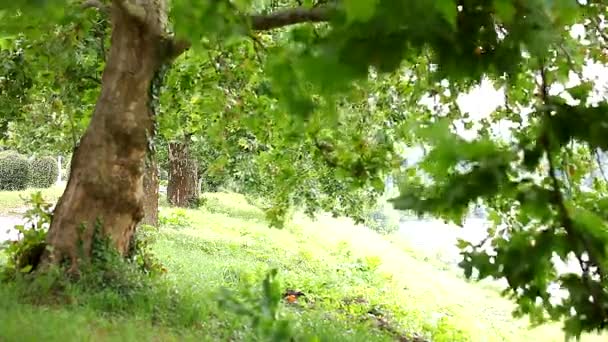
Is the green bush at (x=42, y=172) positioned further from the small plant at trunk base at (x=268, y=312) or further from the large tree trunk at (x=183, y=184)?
the small plant at trunk base at (x=268, y=312)

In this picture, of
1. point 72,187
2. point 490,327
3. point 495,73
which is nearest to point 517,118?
point 495,73

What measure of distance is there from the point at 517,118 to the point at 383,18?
4.39 metres

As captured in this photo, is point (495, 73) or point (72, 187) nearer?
point (495, 73)

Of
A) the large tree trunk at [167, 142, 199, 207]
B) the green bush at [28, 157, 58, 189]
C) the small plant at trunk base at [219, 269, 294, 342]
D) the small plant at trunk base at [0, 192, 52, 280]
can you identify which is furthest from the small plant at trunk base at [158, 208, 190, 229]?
the small plant at trunk base at [219, 269, 294, 342]

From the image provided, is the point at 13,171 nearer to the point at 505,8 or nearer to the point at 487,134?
the point at 487,134

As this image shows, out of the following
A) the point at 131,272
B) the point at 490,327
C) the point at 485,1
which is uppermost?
the point at 485,1

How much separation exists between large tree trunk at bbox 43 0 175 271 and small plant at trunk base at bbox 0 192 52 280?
16cm

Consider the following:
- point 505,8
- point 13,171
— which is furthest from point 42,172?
point 505,8

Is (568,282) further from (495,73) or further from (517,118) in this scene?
(517,118)

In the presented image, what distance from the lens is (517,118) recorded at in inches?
225

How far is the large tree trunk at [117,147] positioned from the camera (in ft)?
21.4

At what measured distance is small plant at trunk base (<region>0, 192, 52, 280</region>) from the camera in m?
6.46

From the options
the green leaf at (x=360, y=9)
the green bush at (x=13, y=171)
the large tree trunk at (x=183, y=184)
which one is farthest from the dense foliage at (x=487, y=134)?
the green bush at (x=13, y=171)

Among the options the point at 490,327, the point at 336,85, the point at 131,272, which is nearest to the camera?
the point at 336,85
